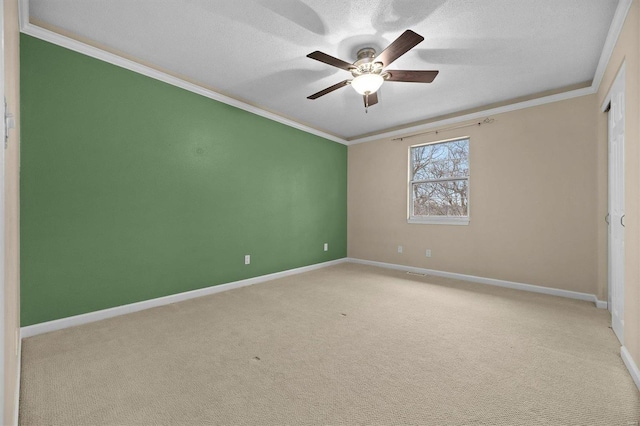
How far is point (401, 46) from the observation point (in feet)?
7.03

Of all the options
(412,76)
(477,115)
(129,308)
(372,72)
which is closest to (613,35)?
(412,76)

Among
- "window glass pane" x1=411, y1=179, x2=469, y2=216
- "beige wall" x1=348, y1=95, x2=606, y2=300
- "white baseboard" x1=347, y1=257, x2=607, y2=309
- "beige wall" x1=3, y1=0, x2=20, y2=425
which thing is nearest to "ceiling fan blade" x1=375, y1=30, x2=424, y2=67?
"beige wall" x1=3, y1=0, x2=20, y2=425

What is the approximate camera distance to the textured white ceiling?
2137 millimetres

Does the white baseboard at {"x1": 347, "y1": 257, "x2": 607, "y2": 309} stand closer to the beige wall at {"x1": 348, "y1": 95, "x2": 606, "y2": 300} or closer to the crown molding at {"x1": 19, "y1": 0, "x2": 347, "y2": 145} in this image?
the beige wall at {"x1": 348, "y1": 95, "x2": 606, "y2": 300}

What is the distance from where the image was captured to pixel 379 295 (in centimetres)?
348

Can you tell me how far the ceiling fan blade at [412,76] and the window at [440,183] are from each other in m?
2.17

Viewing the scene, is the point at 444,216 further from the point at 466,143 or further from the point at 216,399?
the point at 216,399

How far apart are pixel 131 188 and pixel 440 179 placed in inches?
167

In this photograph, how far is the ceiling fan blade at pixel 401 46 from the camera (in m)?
1.98

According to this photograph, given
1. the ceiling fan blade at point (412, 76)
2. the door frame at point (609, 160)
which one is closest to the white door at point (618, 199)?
the door frame at point (609, 160)

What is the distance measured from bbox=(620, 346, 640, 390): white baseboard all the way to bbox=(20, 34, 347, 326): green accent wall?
3.66 m

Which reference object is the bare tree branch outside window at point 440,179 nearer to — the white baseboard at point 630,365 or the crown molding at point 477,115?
the crown molding at point 477,115

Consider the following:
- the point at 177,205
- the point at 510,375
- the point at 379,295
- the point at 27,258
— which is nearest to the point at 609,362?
the point at 510,375

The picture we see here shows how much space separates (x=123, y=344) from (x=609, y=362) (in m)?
3.54
